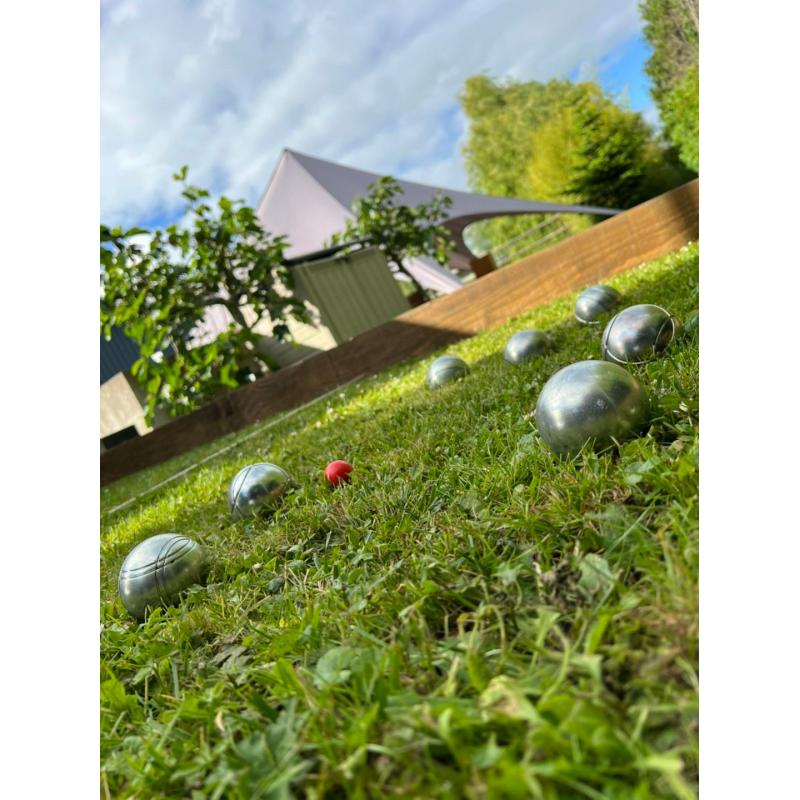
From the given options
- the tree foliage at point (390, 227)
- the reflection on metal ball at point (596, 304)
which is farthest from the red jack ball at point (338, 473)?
the tree foliage at point (390, 227)

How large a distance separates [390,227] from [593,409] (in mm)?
10636

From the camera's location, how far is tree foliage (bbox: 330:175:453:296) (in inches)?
445

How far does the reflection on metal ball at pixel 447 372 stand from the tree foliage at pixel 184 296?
14.7 feet

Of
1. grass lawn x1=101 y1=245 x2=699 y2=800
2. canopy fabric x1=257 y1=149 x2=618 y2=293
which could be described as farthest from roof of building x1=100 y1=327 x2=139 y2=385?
grass lawn x1=101 y1=245 x2=699 y2=800

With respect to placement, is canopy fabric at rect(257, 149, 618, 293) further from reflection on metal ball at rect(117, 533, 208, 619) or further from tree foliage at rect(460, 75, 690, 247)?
reflection on metal ball at rect(117, 533, 208, 619)

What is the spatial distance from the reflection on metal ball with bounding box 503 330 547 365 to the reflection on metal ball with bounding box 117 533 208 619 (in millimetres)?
2003

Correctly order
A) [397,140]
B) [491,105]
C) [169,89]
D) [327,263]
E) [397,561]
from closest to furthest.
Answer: [397,561], [169,89], [327,263], [397,140], [491,105]

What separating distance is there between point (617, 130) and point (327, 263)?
65.7 feet

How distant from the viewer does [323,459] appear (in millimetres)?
2734

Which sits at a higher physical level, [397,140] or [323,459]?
[397,140]

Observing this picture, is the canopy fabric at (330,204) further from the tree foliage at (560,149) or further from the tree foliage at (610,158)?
the tree foliage at (560,149)

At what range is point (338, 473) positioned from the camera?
2.21 m
